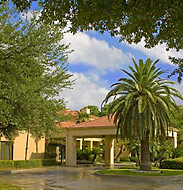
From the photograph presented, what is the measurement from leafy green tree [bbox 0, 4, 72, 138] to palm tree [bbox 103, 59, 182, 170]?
10094 mm

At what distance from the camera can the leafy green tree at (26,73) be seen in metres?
11.5

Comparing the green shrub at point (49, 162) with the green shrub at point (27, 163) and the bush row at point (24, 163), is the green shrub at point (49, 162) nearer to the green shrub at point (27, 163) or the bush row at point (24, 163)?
the bush row at point (24, 163)

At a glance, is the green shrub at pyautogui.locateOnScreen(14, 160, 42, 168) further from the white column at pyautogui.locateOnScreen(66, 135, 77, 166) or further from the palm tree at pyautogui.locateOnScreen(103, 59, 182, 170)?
the palm tree at pyautogui.locateOnScreen(103, 59, 182, 170)

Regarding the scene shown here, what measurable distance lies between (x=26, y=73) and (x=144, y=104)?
38.9 ft

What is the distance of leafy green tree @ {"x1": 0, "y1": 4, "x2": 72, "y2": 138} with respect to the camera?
454 inches

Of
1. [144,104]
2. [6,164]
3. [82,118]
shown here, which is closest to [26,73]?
[144,104]

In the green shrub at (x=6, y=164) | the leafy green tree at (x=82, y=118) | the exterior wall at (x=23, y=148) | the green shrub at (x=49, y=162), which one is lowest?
the green shrub at (x=49, y=162)

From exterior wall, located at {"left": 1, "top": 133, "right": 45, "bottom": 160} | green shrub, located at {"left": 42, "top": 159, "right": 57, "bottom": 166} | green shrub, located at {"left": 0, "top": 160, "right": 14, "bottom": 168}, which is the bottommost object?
green shrub, located at {"left": 42, "top": 159, "right": 57, "bottom": 166}

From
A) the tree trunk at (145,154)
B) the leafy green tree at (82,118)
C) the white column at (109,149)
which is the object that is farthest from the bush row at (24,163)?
the tree trunk at (145,154)

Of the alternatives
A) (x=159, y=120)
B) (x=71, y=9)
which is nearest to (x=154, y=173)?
(x=159, y=120)

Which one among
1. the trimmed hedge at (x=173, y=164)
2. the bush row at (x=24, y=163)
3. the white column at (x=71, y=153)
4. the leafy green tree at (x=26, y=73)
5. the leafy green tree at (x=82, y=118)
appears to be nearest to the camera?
the leafy green tree at (x=26, y=73)

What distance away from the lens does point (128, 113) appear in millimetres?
23375

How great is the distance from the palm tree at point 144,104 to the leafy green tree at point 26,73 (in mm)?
10094

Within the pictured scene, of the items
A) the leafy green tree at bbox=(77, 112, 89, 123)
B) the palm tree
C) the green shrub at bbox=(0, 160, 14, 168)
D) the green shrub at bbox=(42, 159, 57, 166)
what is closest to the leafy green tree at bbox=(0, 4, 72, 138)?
the palm tree
